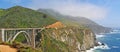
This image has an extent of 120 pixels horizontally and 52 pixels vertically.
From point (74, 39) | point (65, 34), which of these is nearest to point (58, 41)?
point (65, 34)

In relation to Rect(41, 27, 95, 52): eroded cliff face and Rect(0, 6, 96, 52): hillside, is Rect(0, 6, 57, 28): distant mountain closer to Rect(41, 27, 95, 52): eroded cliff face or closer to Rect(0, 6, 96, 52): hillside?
Rect(0, 6, 96, 52): hillside

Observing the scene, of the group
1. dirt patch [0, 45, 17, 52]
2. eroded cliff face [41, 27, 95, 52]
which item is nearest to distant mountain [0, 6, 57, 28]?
eroded cliff face [41, 27, 95, 52]

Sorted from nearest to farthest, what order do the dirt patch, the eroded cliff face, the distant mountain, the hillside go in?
1. the dirt patch
2. the hillside
3. the eroded cliff face
4. the distant mountain

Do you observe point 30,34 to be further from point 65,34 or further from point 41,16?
point 41,16

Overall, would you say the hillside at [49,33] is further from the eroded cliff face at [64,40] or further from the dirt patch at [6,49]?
the dirt patch at [6,49]

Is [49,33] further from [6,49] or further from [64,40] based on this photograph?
[6,49]

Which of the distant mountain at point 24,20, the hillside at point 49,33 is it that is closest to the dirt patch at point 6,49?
the hillside at point 49,33

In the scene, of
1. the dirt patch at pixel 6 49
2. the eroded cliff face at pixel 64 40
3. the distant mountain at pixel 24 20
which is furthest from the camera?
the distant mountain at pixel 24 20

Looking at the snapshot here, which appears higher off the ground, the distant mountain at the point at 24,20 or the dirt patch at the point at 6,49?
the distant mountain at the point at 24,20
